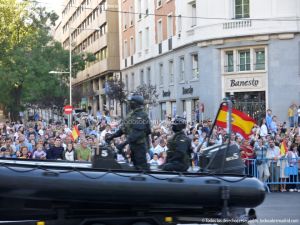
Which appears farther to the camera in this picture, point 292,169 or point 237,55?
point 237,55

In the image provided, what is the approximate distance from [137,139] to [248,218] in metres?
2.17

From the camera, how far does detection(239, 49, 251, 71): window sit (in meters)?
31.6

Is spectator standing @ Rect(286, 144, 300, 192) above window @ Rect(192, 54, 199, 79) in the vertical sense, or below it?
below

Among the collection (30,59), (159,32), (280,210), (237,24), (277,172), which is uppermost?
(159,32)

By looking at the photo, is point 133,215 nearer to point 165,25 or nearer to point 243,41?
point 243,41

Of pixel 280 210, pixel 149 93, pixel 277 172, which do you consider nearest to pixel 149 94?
pixel 149 93

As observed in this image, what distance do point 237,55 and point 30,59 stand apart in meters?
17.4

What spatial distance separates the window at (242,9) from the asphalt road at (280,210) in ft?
62.3

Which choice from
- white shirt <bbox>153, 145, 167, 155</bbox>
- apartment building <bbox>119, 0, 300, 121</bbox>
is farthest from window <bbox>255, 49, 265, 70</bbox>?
white shirt <bbox>153, 145, 167, 155</bbox>

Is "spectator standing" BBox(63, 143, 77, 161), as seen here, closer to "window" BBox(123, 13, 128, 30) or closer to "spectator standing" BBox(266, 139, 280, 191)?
"spectator standing" BBox(266, 139, 280, 191)

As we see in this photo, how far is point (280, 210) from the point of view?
39.0 ft

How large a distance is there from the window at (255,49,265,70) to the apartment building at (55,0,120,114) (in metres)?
18.5

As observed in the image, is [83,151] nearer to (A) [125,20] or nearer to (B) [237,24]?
(B) [237,24]

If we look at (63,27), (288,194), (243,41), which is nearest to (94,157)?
(288,194)
